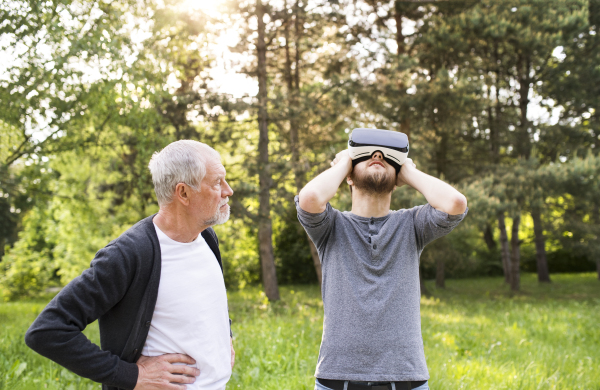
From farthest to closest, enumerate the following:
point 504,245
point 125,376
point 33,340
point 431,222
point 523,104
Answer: point 504,245 → point 523,104 → point 431,222 → point 125,376 → point 33,340

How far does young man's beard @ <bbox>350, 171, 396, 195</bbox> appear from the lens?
2.17 metres

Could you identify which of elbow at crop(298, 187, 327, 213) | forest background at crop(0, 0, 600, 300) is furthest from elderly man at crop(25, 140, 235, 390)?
forest background at crop(0, 0, 600, 300)

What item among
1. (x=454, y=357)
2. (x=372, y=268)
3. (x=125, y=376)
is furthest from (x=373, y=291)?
(x=454, y=357)

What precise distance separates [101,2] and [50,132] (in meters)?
2.16

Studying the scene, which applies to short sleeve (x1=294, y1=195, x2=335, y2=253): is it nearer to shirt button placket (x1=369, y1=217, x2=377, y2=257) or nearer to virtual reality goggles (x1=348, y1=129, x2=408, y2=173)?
shirt button placket (x1=369, y1=217, x2=377, y2=257)

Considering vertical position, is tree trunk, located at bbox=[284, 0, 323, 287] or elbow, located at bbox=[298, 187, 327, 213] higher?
tree trunk, located at bbox=[284, 0, 323, 287]

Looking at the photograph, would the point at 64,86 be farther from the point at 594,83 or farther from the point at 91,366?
the point at 594,83

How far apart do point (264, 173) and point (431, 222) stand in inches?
358

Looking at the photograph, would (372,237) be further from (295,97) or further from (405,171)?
(295,97)

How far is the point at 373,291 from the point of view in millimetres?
2059

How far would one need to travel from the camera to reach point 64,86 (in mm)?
6711

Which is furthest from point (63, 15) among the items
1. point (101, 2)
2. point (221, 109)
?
point (221, 109)

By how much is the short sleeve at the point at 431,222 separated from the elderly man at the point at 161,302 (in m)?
0.93

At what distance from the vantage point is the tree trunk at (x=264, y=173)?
438 inches
